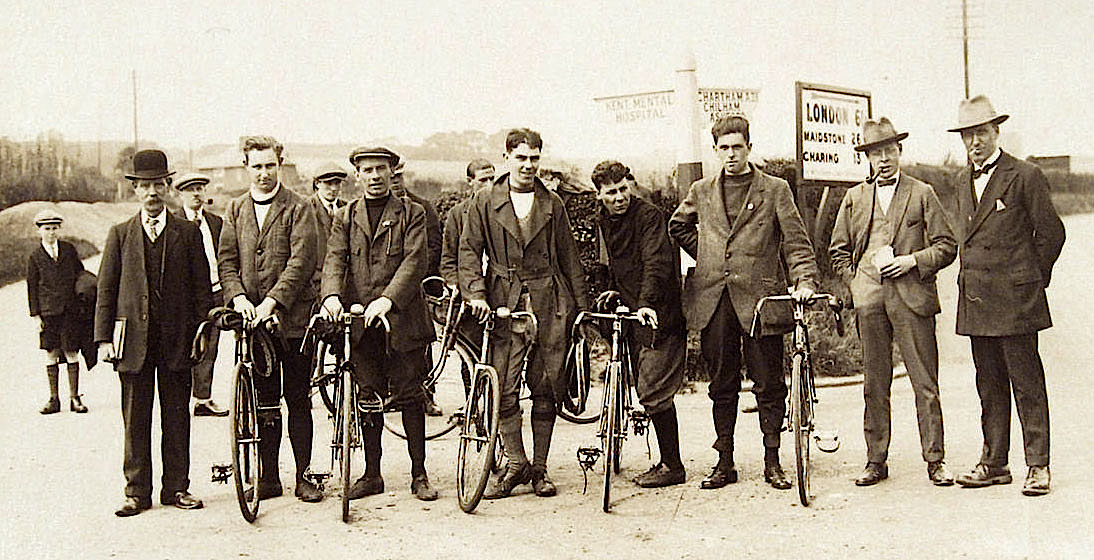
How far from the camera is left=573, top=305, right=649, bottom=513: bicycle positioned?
431 centimetres

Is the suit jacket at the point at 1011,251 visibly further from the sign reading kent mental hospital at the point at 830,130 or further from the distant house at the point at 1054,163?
the sign reading kent mental hospital at the point at 830,130

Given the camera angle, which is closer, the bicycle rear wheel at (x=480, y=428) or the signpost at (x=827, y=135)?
the bicycle rear wheel at (x=480, y=428)

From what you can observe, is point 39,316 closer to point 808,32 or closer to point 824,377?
point 808,32

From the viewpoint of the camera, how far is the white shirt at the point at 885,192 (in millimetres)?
4656

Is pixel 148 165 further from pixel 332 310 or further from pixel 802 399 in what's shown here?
pixel 802 399

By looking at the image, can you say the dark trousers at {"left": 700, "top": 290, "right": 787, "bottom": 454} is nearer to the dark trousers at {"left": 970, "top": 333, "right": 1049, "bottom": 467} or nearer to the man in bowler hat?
the dark trousers at {"left": 970, "top": 333, "right": 1049, "bottom": 467}

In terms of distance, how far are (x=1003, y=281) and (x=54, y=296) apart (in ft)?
12.3

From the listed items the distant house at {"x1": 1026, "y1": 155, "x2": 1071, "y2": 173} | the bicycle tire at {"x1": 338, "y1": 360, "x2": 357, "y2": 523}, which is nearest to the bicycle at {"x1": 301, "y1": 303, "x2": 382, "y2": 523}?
the bicycle tire at {"x1": 338, "y1": 360, "x2": 357, "y2": 523}

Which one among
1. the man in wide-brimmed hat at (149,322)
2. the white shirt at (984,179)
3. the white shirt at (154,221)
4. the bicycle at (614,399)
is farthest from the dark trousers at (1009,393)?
the white shirt at (154,221)

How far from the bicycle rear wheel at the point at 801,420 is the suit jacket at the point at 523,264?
36.6 inches

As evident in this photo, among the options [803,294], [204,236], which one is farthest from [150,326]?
[803,294]

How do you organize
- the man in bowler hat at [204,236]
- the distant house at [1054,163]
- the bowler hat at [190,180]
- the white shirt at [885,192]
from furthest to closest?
1. the man in bowler hat at [204,236]
2. the bowler hat at [190,180]
3. the distant house at [1054,163]
4. the white shirt at [885,192]

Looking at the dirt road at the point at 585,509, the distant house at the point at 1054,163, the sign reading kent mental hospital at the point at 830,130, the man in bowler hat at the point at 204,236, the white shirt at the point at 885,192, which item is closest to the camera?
the dirt road at the point at 585,509

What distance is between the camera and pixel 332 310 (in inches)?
172
